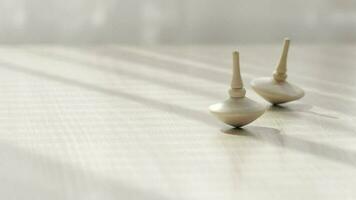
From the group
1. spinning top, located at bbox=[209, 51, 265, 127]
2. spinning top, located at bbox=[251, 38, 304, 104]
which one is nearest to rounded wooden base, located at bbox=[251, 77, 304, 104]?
spinning top, located at bbox=[251, 38, 304, 104]

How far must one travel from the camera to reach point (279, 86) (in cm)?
171

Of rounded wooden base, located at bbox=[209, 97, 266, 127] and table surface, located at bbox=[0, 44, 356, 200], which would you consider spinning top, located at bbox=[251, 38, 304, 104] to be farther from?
rounded wooden base, located at bbox=[209, 97, 266, 127]

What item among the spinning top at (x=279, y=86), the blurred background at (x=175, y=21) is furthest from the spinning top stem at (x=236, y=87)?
the blurred background at (x=175, y=21)

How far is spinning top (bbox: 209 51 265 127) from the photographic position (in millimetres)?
1533

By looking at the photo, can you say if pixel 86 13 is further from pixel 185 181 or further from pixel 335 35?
pixel 185 181

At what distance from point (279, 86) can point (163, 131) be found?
10.4 inches

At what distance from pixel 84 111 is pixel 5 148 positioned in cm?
29

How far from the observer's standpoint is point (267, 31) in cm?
263

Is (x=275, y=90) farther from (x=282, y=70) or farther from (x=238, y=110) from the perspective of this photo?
(x=238, y=110)

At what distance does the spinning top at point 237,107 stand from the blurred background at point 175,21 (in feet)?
3.46

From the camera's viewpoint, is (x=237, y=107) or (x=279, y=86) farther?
(x=279, y=86)

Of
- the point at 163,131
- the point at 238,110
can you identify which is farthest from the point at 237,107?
the point at 163,131

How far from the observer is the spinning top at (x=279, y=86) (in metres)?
1.70

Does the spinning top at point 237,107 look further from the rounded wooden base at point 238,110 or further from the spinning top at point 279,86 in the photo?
the spinning top at point 279,86
